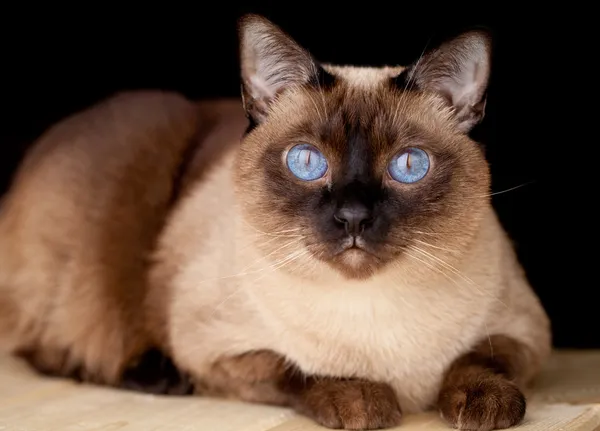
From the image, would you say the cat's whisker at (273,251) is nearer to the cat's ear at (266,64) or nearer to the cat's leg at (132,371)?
the cat's ear at (266,64)

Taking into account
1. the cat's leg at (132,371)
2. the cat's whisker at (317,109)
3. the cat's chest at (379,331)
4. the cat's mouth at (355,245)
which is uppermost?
the cat's whisker at (317,109)

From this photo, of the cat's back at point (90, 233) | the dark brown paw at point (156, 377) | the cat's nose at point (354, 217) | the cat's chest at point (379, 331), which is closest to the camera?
the cat's nose at point (354, 217)

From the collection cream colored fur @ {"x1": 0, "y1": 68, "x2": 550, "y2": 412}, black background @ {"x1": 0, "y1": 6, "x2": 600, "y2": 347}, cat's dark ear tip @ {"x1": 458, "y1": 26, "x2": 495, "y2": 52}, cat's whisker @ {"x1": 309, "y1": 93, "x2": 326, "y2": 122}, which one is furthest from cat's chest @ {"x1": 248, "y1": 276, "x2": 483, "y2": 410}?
black background @ {"x1": 0, "y1": 6, "x2": 600, "y2": 347}

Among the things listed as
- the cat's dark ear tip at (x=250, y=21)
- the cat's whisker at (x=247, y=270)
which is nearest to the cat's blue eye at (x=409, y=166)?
the cat's whisker at (x=247, y=270)

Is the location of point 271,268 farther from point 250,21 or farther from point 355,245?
point 250,21

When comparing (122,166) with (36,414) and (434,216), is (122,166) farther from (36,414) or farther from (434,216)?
(434,216)

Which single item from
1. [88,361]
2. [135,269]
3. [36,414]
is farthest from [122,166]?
[36,414]

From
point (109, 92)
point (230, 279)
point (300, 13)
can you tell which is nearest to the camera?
point (230, 279)
